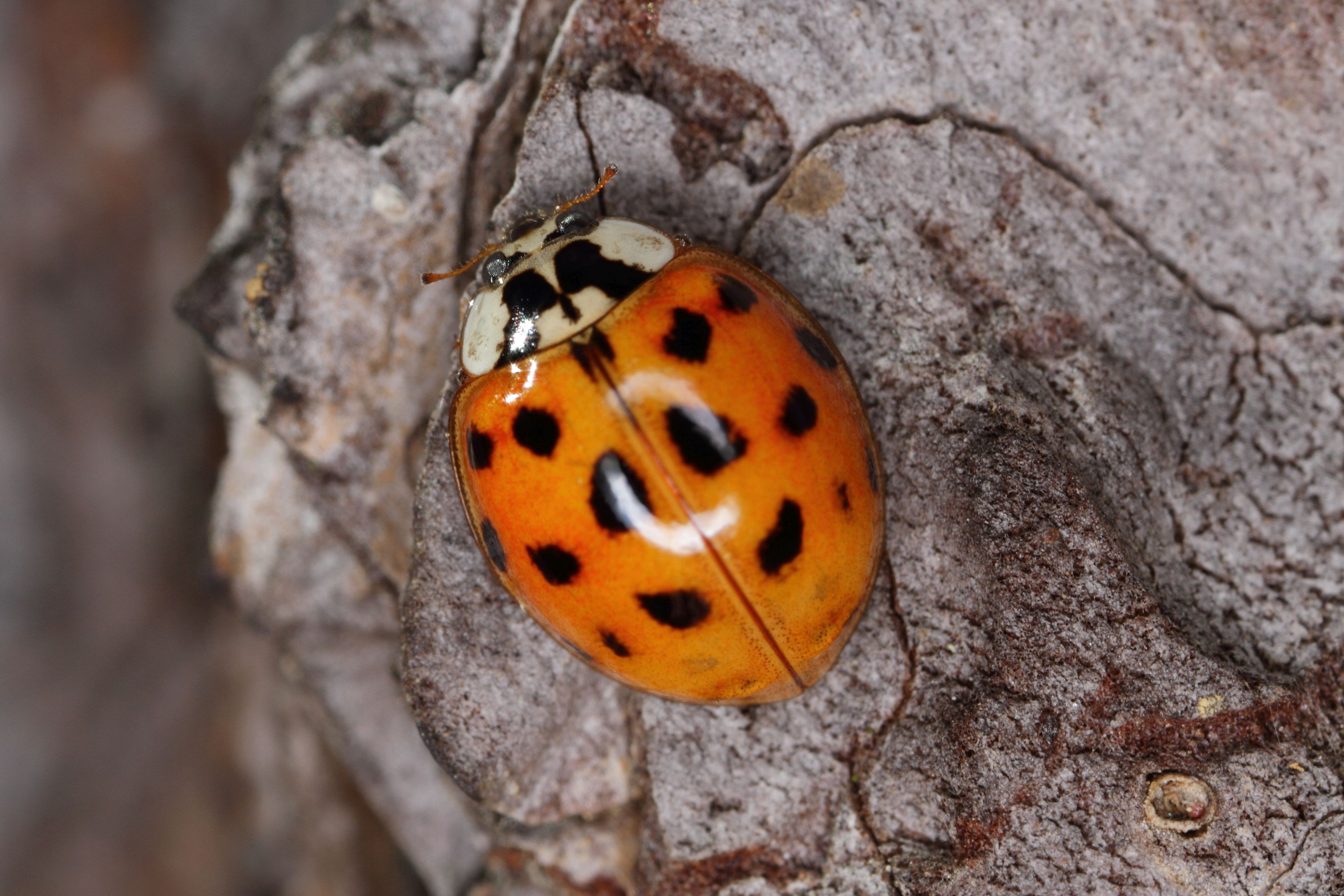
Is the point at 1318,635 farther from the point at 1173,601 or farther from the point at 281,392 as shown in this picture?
the point at 281,392

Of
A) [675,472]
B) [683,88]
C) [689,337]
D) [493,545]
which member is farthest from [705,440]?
[683,88]

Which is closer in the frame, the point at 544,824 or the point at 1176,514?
the point at 1176,514

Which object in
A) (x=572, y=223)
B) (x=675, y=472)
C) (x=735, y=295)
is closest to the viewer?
(x=675, y=472)

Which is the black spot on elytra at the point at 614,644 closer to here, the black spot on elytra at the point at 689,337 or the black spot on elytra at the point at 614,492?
the black spot on elytra at the point at 614,492

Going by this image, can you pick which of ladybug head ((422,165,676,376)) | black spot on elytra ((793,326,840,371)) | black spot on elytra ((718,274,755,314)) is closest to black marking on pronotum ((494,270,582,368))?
ladybug head ((422,165,676,376))

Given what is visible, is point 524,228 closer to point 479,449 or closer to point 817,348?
point 479,449

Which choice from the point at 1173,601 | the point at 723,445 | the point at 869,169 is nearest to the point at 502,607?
the point at 723,445
